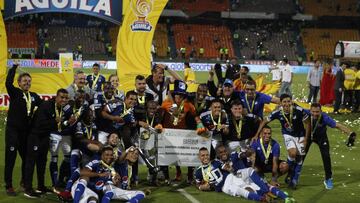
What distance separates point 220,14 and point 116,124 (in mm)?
55058

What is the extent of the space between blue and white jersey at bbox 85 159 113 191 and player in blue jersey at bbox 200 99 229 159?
237cm

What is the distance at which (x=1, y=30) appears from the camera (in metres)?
18.4

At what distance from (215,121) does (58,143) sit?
106 inches

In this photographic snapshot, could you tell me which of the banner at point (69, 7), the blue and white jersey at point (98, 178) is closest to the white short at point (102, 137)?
the blue and white jersey at point (98, 178)

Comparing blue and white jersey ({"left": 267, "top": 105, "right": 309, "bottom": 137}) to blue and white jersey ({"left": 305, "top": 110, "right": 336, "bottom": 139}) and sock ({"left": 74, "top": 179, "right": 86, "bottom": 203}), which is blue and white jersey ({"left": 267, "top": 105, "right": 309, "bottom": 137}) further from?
sock ({"left": 74, "top": 179, "right": 86, "bottom": 203})

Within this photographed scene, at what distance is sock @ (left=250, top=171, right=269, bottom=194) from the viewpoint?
9.90 meters

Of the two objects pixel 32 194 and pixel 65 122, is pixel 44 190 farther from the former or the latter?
pixel 65 122

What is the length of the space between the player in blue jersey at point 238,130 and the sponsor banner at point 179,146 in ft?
1.33

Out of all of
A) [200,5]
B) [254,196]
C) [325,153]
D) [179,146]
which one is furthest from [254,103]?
[200,5]

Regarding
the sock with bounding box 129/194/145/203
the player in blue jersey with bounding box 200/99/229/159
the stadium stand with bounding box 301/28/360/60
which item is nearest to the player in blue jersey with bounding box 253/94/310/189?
the player in blue jersey with bounding box 200/99/229/159

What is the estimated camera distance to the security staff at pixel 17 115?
32.2 feet

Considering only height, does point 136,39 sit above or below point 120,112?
above

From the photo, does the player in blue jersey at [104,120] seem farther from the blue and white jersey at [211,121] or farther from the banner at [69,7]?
the banner at [69,7]

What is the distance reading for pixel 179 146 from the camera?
432 inches
